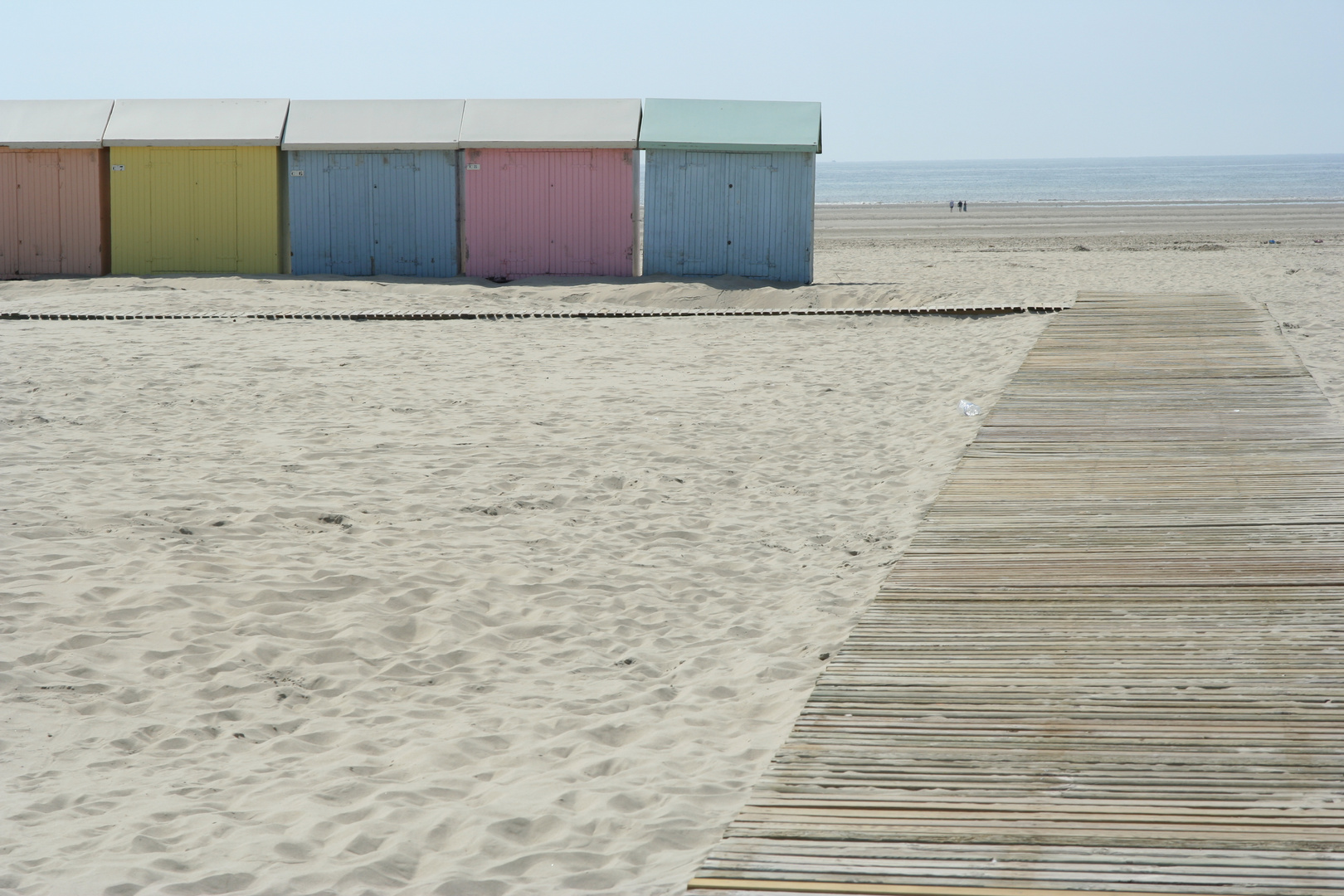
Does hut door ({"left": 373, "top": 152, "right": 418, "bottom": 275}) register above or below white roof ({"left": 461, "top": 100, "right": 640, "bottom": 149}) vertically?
below

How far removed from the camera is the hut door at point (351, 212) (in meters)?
16.2

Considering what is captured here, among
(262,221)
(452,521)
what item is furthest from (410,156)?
(452,521)

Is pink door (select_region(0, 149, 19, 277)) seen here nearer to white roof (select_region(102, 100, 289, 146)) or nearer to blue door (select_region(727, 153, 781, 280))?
white roof (select_region(102, 100, 289, 146))

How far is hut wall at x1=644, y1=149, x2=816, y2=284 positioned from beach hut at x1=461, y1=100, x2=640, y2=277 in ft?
1.28

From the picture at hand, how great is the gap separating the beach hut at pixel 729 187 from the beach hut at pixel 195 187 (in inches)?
207

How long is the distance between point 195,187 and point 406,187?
2942 mm

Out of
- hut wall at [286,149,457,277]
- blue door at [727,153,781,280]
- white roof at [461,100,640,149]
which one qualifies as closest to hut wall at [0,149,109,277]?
hut wall at [286,149,457,277]

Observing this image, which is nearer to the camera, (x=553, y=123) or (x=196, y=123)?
(x=553, y=123)

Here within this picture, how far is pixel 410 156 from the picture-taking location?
16172 millimetres

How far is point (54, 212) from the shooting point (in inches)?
651

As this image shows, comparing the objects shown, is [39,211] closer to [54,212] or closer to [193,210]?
[54,212]

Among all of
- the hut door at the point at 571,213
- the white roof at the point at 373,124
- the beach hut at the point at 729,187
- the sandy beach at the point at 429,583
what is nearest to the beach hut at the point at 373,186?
the white roof at the point at 373,124

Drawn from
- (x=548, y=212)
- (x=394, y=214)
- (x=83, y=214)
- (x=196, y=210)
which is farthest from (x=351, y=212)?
(x=83, y=214)

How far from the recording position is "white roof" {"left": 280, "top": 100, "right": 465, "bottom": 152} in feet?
52.5
